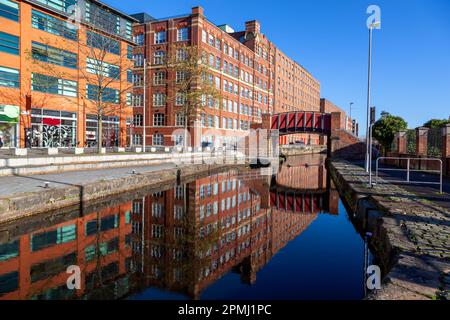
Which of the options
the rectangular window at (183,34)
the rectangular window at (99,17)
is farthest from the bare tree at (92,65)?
the rectangular window at (183,34)

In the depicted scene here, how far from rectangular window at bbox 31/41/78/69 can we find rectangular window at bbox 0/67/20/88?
8.12 feet

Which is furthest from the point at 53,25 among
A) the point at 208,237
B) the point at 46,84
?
the point at 208,237

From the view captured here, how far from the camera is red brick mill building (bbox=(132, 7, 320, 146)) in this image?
42281 mm

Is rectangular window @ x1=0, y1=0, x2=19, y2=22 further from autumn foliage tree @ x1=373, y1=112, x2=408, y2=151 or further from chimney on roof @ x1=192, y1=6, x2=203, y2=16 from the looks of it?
autumn foliage tree @ x1=373, y1=112, x2=408, y2=151

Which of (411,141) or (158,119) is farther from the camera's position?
(158,119)

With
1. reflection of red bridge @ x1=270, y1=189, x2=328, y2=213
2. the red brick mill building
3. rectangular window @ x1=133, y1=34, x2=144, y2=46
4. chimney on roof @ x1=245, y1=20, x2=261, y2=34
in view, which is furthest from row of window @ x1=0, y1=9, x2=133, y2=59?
chimney on roof @ x1=245, y1=20, x2=261, y2=34

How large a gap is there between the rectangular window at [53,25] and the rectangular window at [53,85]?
435 centimetres

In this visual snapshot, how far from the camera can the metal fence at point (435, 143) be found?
18.0 meters

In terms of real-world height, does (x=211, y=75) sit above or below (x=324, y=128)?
above

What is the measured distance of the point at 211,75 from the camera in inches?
1729

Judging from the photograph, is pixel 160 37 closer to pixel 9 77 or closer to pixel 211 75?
pixel 211 75

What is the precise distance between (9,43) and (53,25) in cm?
481

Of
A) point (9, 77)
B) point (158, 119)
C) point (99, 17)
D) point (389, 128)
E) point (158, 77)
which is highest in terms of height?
point (99, 17)
